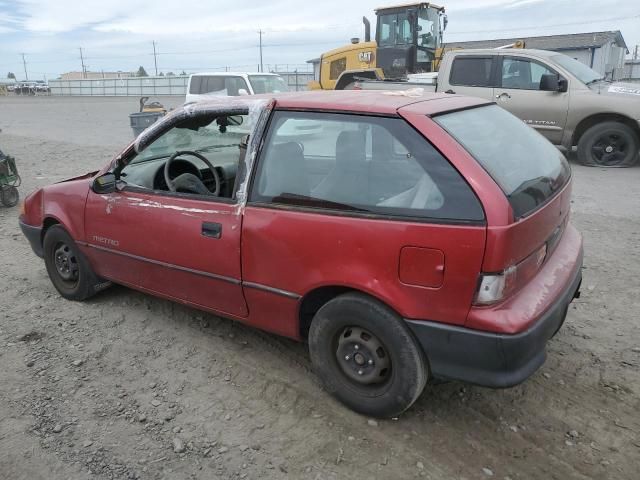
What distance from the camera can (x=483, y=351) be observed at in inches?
91.5

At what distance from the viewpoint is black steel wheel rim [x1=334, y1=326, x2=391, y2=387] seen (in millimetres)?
2658

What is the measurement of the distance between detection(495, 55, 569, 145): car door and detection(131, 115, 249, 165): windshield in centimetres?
662

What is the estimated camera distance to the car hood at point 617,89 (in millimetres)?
8781

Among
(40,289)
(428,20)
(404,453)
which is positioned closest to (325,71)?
(428,20)

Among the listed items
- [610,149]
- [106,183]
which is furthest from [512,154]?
[610,149]

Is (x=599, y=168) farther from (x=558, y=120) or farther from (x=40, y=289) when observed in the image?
(x=40, y=289)

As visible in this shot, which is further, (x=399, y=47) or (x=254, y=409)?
(x=399, y=47)

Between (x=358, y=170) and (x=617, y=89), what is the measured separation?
821 cm

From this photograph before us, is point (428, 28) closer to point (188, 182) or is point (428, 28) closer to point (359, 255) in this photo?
point (188, 182)

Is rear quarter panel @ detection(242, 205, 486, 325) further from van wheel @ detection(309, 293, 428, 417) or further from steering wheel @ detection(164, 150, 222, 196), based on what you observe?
steering wheel @ detection(164, 150, 222, 196)

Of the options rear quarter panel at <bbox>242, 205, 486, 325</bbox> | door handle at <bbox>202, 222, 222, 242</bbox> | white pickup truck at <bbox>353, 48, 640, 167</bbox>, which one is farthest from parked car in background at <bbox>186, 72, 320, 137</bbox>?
rear quarter panel at <bbox>242, 205, 486, 325</bbox>

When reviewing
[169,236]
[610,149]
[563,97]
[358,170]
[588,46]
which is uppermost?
[588,46]

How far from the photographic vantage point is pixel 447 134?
2.51m

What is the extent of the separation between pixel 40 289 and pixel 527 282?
13.0 ft
